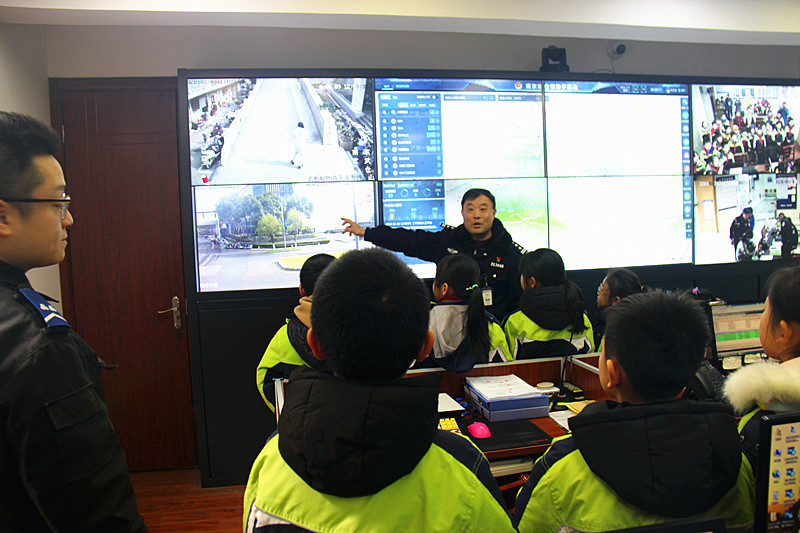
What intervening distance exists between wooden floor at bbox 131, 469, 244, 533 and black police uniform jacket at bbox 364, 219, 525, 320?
172 centimetres

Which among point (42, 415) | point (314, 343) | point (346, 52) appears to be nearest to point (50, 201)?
point (42, 415)

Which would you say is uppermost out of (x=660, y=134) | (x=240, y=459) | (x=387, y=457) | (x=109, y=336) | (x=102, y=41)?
(x=102, y=41)

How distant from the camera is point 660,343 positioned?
3.41 feet

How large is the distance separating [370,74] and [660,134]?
2055 mm

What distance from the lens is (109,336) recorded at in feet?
11.1

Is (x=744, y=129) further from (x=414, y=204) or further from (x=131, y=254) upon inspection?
(x=131, y=254)

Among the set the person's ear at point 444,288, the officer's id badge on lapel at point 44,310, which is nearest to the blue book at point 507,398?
the person's ear at point 444,288

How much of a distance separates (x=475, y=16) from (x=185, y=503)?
10.8 feet

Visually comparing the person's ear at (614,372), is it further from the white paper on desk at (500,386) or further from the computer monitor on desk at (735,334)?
the computer monitor on desk at (735,334)

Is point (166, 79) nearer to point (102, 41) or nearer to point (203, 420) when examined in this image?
point (102, 41)

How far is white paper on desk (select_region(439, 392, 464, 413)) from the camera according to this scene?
1923 millimetres

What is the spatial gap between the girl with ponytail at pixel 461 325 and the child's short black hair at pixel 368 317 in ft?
4.30

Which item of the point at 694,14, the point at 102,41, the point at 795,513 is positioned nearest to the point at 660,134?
the point at 694,14

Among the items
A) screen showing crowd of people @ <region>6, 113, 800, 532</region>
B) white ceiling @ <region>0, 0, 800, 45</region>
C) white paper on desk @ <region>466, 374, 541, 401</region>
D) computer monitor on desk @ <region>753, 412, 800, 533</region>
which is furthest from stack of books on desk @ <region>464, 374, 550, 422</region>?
white ceiling @ <region>0, 0, 800, 45</region>
